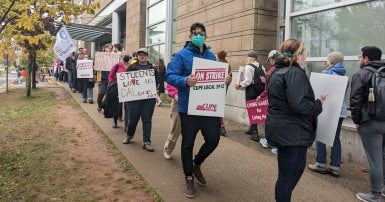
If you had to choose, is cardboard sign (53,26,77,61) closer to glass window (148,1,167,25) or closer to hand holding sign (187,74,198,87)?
glass window (148,1,167,25)

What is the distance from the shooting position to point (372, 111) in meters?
4.63

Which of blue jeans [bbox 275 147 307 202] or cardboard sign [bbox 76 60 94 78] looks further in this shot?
cardboard sign [bbox 76 60 94 78]

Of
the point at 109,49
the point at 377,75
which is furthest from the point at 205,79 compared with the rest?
the point at 109,49

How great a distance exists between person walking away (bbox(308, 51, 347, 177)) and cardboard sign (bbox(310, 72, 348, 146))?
1.55m

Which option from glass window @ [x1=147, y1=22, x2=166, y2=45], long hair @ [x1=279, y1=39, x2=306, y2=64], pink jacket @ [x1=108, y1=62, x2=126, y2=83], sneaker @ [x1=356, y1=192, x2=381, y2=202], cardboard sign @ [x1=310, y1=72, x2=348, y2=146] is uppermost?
glass window @ [x1=147, y1=22, x2=166, y2=45]

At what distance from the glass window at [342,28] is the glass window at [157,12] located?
8.90 m

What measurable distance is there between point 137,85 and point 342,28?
4032 millimetres

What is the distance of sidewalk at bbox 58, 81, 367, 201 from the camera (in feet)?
16.2

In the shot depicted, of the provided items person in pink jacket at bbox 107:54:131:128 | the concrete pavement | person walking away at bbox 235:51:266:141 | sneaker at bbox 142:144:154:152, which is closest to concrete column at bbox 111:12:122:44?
person in pink jacket at bbox 107:54:131:128

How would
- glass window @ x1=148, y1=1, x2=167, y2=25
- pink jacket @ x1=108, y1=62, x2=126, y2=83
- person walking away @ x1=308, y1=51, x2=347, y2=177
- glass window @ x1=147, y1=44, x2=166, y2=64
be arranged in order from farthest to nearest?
glass window @ x1=147, y1=44, x2=166, y2=64, glass window @ x1=148, y1=1, x2=167, y2=25, pink jacket @ x1=108, y1=62, x2=126, y2=83, person walking away @ x1=308, y1=51, x2=347, y2=177

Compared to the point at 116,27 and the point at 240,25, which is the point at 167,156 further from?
the point at 116,27

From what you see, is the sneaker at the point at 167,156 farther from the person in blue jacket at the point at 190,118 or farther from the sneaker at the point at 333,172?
the sneaker at the point at 333,172

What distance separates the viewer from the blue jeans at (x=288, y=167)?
11.6ft

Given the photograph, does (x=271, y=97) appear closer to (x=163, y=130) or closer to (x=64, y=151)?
(x=64, y=151)
